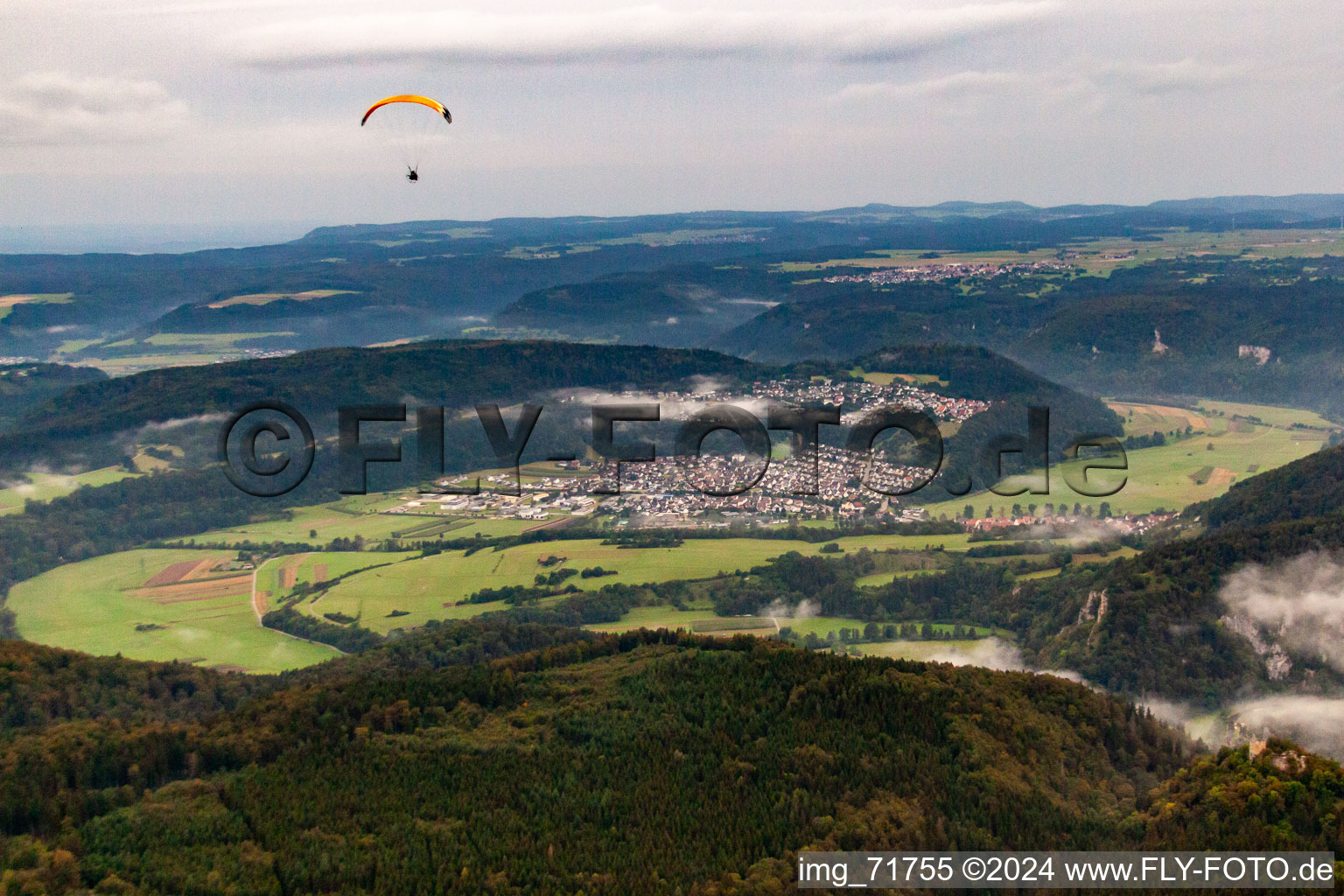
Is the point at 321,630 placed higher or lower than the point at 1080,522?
lower

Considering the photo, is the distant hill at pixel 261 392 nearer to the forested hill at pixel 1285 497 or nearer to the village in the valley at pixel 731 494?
the village in the valley at pixel 731 494

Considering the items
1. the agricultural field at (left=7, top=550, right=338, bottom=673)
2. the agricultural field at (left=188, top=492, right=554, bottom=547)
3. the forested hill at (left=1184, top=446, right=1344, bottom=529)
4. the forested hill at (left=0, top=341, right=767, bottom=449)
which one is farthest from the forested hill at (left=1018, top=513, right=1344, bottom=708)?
the forested hill at (left=0, top=341, right=767, bottom=449)

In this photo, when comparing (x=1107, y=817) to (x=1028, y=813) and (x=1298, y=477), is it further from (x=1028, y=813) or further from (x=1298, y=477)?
(x=1298, y=477)

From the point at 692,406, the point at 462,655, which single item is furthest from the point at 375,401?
the point at 462,655

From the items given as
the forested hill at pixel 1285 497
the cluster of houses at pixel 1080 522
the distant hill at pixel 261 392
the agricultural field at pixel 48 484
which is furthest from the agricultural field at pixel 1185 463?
the agricultural field at pixel 48 484

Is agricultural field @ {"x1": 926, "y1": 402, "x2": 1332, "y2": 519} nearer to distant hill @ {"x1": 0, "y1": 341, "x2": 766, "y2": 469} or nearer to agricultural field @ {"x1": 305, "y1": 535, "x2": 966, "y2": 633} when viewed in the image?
agricultural field @ {"x1": 305, "y1": 535, "x2": 966, "y2": 633}

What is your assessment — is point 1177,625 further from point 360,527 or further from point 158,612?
point 360,527

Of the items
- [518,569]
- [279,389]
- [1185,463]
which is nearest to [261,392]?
[279,389]
